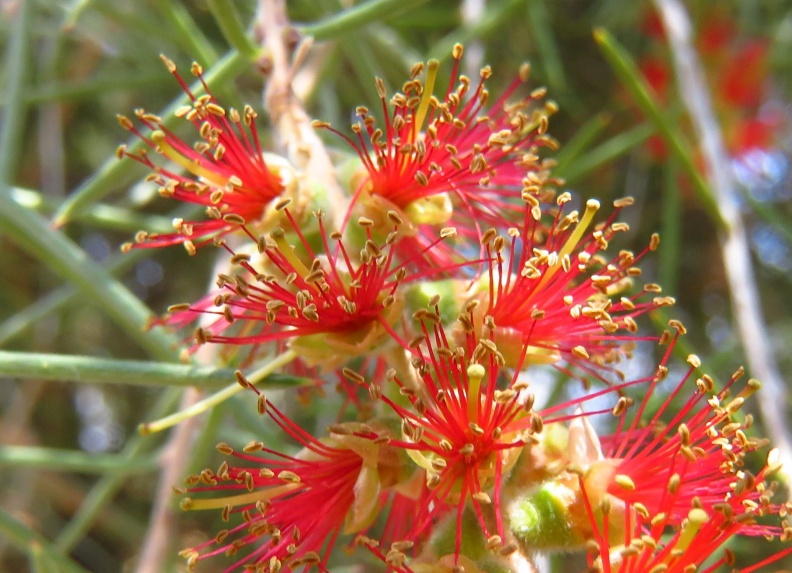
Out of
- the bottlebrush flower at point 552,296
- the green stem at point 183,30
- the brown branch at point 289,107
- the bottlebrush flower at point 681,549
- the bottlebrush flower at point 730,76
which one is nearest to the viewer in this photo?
the bottlebrush flower at point 681,549

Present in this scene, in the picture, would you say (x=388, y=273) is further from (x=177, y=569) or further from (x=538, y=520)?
(x=177, y=569)

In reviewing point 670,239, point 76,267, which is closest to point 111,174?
point 76,267

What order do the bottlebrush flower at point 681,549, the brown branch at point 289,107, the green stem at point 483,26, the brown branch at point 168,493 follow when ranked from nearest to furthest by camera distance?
the bottlebrush flower at point 681,549, the brown branch at point 289,107, the brown branch at point 168,493, the green stem at point 483,26

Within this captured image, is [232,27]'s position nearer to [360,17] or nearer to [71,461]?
[360,17]

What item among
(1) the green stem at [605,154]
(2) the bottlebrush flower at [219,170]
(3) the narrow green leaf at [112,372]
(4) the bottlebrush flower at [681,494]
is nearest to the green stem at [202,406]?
(3) the narrow green leaf at [112,372]

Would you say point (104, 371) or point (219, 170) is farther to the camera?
point (219, 170)

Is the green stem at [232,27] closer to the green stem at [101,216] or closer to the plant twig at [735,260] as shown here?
the green stem at [101,216]
